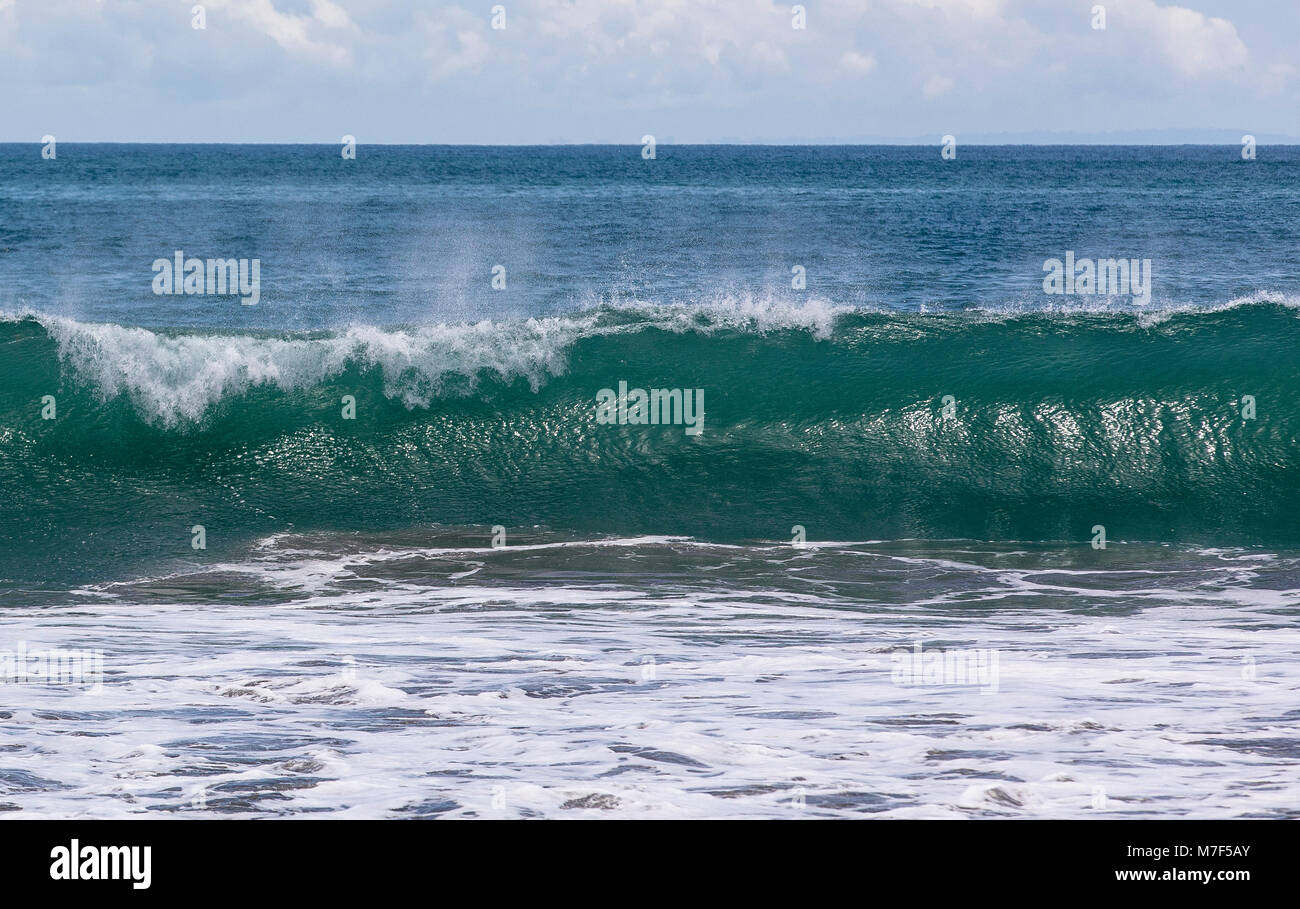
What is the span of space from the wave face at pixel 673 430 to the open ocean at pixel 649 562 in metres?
0.05

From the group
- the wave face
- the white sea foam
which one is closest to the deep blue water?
the wave face

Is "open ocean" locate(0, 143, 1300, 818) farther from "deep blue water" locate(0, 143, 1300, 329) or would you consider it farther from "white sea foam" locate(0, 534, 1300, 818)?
"deep blue water" locate(0, 143, 1300, 329)

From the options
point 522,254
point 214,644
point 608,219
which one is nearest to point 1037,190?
point 608,219

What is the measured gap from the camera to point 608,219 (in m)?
46.2

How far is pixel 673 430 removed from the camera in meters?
13.4

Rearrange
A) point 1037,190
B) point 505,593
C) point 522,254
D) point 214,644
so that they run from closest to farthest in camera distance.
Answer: point 214,644 < point 505,593 < point 522,254 < point 1037,190

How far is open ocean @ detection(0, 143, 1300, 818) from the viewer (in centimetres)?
542

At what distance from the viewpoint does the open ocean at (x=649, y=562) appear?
17.8 ft

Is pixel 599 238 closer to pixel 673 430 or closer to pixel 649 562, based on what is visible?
pixel 673 430

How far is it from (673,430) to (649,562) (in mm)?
3110

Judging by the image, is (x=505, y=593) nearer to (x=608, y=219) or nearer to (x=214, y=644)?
(x=214, y=644)

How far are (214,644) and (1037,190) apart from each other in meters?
65.6

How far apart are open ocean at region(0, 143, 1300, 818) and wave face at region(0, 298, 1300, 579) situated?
0.05m
